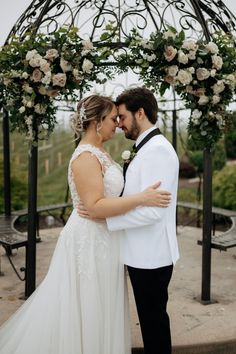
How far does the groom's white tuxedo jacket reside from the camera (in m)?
2.93

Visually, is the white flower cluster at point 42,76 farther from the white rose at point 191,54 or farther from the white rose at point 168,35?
the white rose at point 191,54

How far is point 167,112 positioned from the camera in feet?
24.3

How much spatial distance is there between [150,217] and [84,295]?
0.79m

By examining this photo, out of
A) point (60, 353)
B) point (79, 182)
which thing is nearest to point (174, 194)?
point (79, 182)

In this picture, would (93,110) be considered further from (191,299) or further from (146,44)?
(191,299)

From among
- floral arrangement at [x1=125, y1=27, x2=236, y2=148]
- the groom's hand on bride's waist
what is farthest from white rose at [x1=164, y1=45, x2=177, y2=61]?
the groom's hand on bride's waist

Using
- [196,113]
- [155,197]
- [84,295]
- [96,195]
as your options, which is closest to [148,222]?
[155,197]

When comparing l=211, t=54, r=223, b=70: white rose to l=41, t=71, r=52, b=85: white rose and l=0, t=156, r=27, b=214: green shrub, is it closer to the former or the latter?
l=41, t=71, r=52, b=85: white rose

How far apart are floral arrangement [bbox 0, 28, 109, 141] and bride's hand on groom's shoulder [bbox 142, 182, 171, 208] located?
1.48 m

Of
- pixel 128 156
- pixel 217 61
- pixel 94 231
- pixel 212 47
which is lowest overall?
pixel 94 231

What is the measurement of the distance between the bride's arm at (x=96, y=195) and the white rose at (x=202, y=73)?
55.7 inches

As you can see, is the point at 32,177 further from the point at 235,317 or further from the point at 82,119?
the point at 235,317

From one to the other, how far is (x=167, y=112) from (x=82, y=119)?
433 centimetres

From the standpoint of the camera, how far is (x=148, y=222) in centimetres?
295
